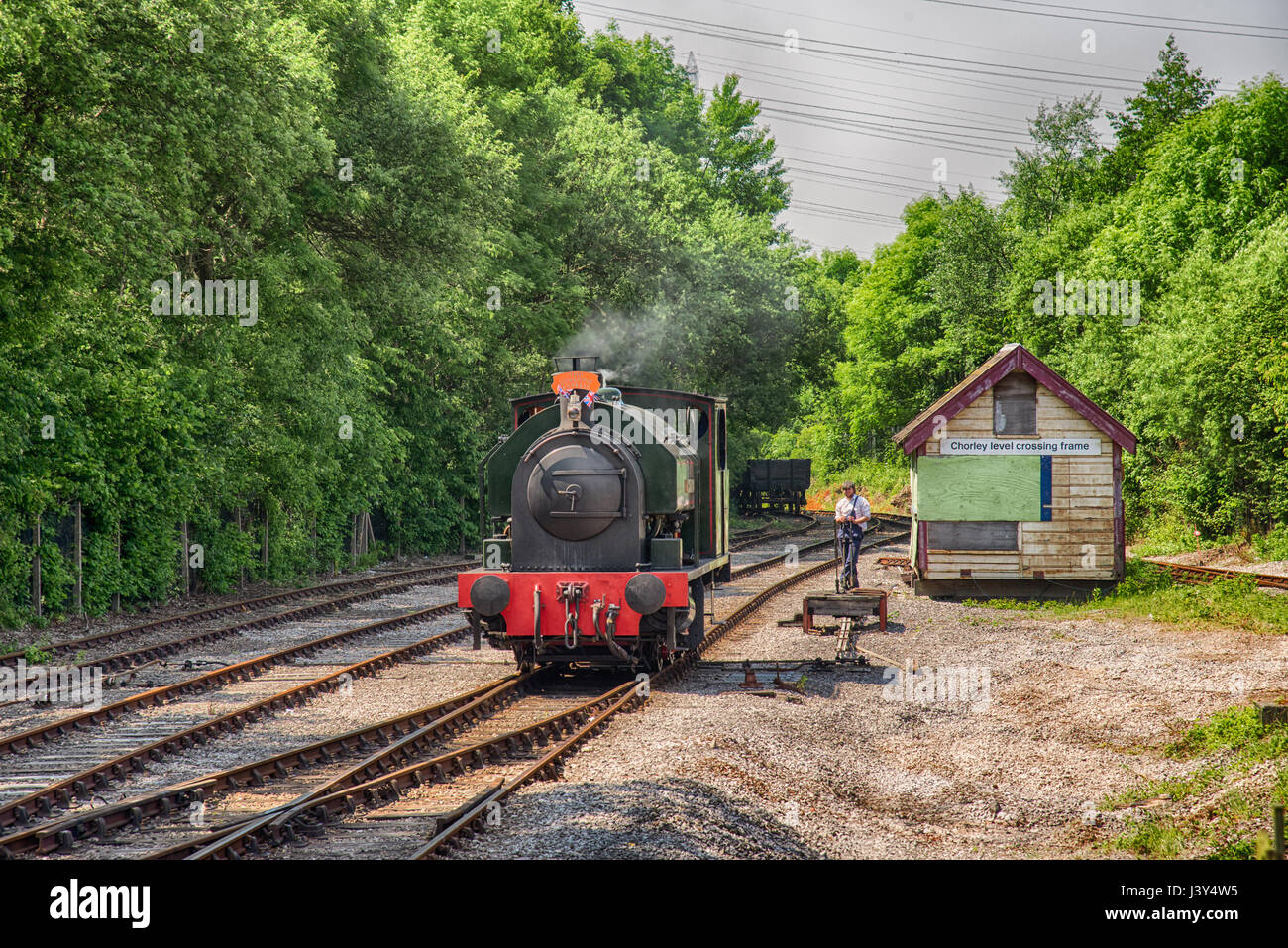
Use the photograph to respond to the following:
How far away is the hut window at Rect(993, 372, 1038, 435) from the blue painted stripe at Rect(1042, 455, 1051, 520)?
0.60 metres

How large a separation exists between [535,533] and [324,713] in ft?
9.45

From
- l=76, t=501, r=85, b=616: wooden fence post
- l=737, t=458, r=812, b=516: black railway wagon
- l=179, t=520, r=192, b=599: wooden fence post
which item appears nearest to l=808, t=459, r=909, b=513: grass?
l=737, t=458, r=812, b=516: black railway wagon

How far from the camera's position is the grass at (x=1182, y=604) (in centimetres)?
1559

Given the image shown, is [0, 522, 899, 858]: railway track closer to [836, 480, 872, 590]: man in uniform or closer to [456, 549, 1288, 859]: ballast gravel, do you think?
[456, 549, 1288, 859]: ballast gravel

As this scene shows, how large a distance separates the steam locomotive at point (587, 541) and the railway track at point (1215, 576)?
12.2 metres

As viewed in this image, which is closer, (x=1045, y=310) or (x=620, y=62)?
(x=1045, y=310)

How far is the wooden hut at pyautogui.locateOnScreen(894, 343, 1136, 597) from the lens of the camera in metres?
19.8

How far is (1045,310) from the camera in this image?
39031 millimetres

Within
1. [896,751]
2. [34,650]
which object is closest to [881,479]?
[34,650]

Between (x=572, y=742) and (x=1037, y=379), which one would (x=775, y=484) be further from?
(x=572, y=742)

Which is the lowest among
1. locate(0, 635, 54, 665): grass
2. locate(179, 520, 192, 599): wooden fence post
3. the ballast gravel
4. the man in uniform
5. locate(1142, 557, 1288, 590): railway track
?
the ballast gravel

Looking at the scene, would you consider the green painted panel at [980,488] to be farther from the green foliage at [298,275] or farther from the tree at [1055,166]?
the tree at [1055,166]
